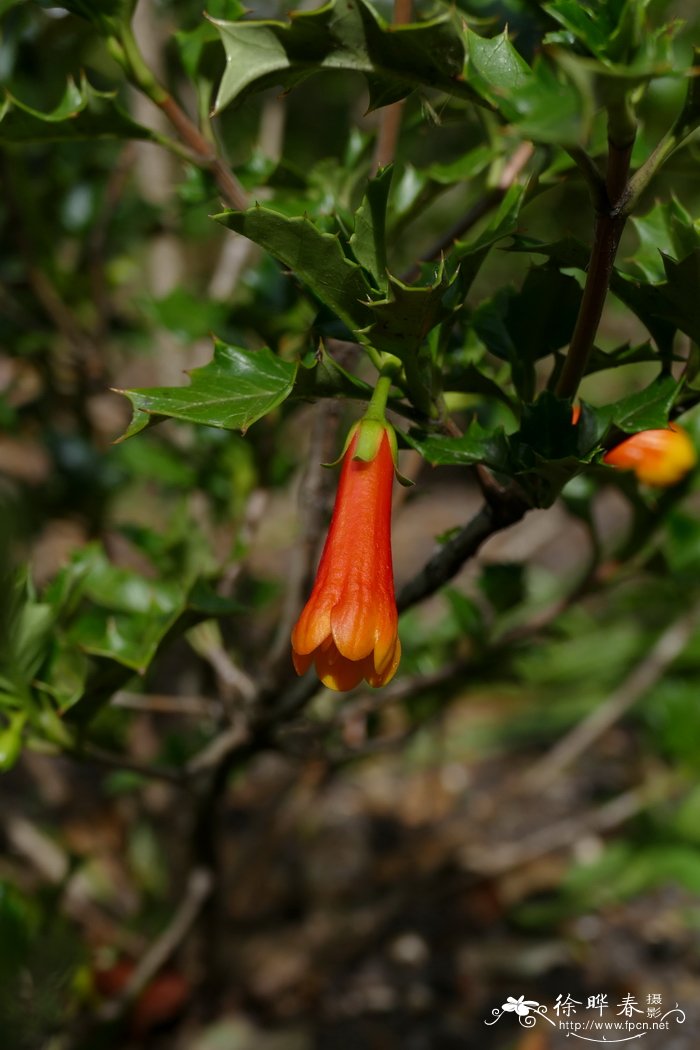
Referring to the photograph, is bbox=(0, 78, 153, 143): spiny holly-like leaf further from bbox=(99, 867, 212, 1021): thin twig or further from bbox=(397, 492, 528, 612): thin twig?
bbox=(99, 867, 212, 1021): thin twig

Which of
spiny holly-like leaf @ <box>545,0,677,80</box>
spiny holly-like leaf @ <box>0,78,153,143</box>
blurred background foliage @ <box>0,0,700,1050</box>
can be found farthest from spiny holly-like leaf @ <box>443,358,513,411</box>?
spiny holly-like leaf @ <box>0,78,153,143</box>

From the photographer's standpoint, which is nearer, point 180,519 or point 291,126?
point 180,519

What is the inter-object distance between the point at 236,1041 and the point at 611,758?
1.17m

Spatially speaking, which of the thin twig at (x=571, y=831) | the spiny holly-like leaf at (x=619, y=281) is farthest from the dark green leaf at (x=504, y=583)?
the thin twig at (x=571, y=831)

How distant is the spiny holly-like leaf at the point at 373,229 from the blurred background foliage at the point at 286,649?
43 mm

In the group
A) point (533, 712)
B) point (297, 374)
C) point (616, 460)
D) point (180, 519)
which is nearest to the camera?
point (297, 374)

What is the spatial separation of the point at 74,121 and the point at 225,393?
1.15ft

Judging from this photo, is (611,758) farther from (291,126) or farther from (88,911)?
(291,126)

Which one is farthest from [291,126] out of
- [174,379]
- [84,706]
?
[84,706]

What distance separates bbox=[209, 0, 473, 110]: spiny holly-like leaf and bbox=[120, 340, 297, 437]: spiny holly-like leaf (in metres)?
0.16

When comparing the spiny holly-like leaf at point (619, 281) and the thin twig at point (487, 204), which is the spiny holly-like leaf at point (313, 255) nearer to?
the spiny holly-like leaf at point (619, 281)

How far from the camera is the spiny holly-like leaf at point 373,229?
569mm

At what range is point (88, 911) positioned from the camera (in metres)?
1.62

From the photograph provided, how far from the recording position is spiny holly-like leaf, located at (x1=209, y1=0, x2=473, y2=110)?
1.64ft
